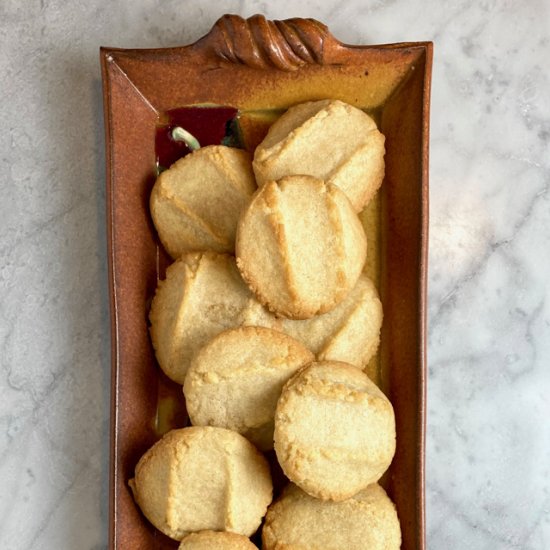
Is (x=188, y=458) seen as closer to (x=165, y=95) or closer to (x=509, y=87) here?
(x=165, y=95)

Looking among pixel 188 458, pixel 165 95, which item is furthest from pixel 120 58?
pixel 188 458

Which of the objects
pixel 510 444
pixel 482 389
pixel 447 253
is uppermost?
pixel 447 253

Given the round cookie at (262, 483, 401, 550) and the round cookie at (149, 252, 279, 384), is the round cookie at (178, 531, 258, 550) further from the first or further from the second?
the round cookie at (149, 252, 279, 384)

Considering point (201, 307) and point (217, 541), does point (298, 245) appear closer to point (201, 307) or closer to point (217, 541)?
point (201, 307)

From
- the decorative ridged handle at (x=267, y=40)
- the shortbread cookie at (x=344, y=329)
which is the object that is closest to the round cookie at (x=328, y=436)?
the shortbread cookie at (x=344, y=329)

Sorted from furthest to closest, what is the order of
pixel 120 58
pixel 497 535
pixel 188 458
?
pixel 497 535 → pixel 120 58 → pixel 188 458

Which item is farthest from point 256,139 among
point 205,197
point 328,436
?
point 328,436

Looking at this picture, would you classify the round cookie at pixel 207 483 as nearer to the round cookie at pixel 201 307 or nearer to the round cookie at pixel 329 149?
the round cookie at pixel 201 307

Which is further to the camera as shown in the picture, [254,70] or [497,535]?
[497,535]
